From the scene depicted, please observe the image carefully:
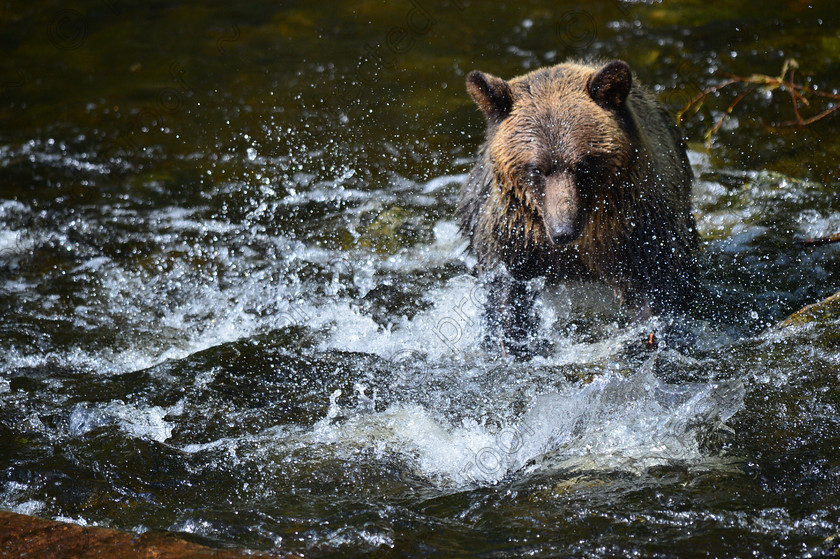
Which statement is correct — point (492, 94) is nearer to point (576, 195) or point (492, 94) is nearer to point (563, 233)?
point (576, 195)

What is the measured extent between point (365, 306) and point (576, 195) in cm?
200

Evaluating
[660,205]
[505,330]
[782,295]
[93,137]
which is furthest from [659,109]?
[93,137]

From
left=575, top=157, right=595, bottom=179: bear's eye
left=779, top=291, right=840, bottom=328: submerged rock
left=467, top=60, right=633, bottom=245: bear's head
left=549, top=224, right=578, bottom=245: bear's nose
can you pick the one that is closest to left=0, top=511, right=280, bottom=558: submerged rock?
left=549, top=224, right=578, bottom=245: bear's nose

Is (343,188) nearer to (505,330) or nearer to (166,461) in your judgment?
(505,330)

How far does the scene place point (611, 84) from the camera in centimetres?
456

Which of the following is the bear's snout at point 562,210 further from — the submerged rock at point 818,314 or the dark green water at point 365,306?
the submerged rock at point 818,314

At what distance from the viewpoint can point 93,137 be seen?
8.79m

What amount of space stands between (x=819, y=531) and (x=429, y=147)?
5.75m

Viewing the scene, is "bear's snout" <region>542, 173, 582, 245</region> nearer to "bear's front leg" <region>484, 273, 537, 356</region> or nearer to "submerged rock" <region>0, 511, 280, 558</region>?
"bear's front leg" <region>484, 273, 537, 356</region>

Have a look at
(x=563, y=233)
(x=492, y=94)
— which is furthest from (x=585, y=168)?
(x=492, y=94)

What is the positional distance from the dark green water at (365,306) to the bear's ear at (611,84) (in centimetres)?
151

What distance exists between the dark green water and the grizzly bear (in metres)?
0.31

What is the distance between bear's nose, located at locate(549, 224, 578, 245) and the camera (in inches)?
174

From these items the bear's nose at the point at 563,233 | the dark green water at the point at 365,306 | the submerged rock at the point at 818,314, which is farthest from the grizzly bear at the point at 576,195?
the submerged rock at the point at 818,314
